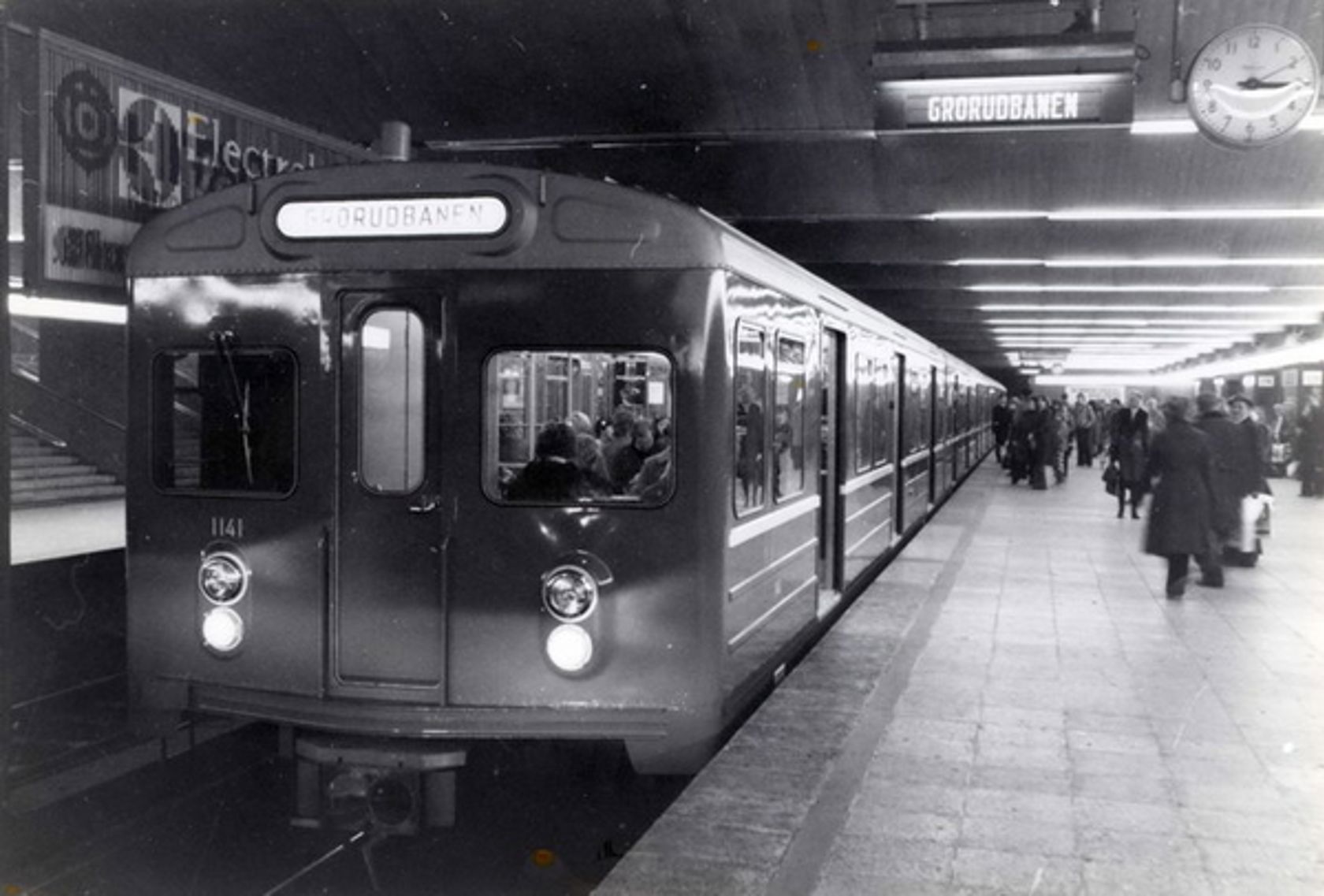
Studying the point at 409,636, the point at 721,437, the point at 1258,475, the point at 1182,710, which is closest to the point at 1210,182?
the point at 1258,475

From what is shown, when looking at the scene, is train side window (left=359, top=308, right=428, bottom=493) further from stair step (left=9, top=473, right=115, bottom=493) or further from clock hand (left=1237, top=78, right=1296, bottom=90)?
stair step (left=9, top=473, right=115, bottom=493)

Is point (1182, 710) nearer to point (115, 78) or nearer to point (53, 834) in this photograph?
point (53, 834)

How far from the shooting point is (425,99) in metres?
11.5

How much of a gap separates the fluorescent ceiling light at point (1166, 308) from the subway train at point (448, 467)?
807 inches

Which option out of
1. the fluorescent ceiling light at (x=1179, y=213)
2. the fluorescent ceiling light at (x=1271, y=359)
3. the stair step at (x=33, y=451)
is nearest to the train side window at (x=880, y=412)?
the fluorescent ceiling light at (x=1179, y=213)

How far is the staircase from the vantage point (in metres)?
17.3

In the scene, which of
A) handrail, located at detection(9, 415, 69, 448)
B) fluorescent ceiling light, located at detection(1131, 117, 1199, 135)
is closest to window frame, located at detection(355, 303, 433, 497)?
fluorescent ceiling light, located at detection(1131, 117, 1199, 135)

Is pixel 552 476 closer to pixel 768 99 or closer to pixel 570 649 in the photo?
pixel 570 649

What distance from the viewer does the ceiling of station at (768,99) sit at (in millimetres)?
9727

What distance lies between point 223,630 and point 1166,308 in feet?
75.5

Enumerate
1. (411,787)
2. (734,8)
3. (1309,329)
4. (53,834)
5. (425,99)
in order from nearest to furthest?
1. (411,787)
2. (53,834)
3. (734,8)
4. (425,99)
5. (1309,329)

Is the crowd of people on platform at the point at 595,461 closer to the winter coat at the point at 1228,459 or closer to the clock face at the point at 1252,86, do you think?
the clock face at the point at 1252,86

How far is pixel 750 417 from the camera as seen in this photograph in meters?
5.89

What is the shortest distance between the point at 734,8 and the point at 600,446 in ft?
18.4
